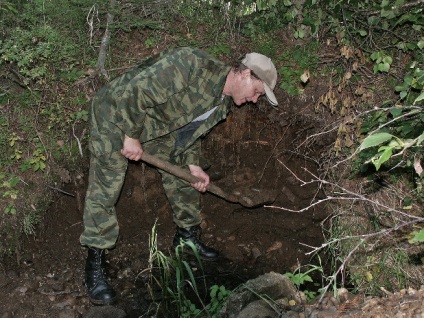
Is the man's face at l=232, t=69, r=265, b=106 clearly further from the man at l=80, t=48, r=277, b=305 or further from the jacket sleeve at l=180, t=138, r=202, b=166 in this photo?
the jacket sleeve at l=180, t=138, r=202, b=166

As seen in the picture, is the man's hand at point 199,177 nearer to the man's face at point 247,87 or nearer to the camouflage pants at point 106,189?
the camouflage pants at point 106,189

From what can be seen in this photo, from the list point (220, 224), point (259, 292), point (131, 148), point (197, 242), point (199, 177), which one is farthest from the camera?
point (220, 224)

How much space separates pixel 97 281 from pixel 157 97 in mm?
1590

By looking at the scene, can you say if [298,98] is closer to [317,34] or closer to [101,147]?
[317,34]

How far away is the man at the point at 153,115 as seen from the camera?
136 inches

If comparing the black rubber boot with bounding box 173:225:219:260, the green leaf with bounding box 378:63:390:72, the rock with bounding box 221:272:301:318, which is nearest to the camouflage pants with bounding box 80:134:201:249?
the black rubber boot with bounding box 173:225:219:260

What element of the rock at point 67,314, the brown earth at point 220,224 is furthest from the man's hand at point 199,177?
the rock at point 67,314

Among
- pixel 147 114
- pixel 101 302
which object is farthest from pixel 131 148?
pixel 101 302

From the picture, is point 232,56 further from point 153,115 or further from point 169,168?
point 169,168

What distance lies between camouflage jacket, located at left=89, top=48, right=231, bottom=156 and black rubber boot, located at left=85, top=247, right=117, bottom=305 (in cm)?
89

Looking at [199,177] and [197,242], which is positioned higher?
[199,177]

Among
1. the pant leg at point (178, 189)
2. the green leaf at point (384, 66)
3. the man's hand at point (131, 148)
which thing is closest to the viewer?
the man's hand at point (131, 148)

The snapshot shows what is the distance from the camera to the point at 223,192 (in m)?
4.29

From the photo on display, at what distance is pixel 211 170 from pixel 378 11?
2085mm
